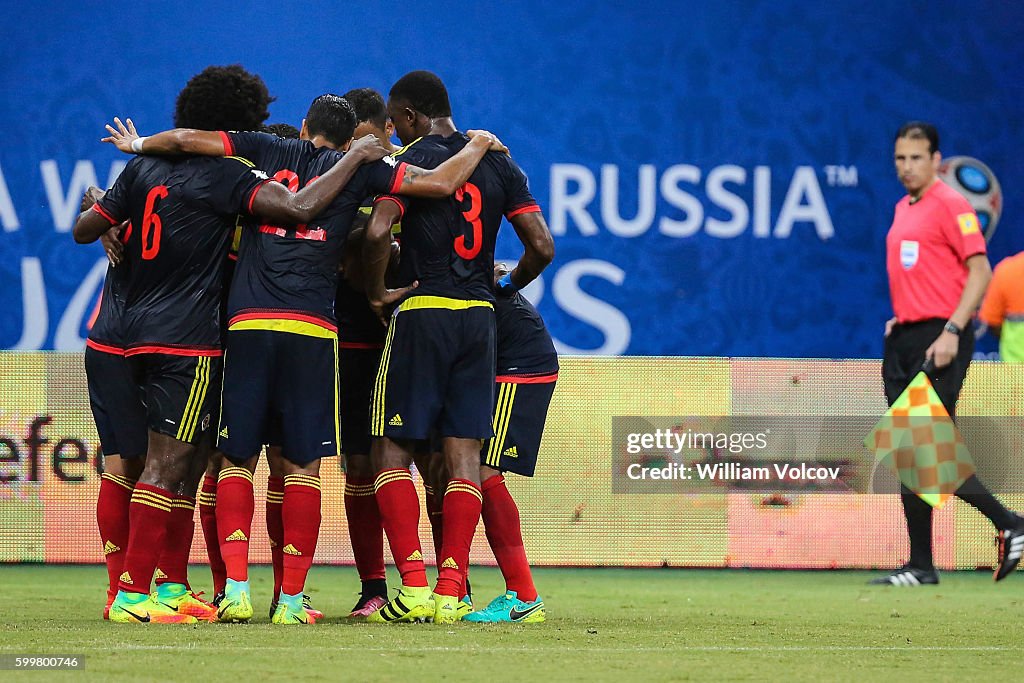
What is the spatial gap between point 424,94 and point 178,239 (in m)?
1.07

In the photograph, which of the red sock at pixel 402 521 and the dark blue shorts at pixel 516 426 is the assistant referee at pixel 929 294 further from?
the red sock at pixel 402 521

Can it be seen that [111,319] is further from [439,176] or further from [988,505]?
[988,505]

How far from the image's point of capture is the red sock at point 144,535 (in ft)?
16.4

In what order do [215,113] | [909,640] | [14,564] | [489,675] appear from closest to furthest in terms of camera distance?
[489,675]
[909,640]
[215,113]
[14,564]

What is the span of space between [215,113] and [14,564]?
364cm

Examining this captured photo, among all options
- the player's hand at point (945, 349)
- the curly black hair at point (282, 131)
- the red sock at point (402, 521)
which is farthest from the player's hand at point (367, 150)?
the player's hand at point (945, 349)

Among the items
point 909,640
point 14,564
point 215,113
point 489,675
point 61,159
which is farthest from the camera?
point 61,159

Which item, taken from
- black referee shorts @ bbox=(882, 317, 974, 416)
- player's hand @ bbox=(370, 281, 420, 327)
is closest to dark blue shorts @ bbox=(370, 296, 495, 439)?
player's hand @ bbox=(370, 281, 420, 327)

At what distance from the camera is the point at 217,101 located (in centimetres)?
529

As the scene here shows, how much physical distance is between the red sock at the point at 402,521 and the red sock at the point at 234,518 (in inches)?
18.6

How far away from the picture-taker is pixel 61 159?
419 inches

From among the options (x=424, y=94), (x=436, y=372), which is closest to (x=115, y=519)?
(x=436, y=372)

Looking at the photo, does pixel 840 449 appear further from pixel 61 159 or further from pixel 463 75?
pixel 61 159

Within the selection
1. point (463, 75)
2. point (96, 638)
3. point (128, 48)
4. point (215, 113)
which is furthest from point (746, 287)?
point (96, 638)
